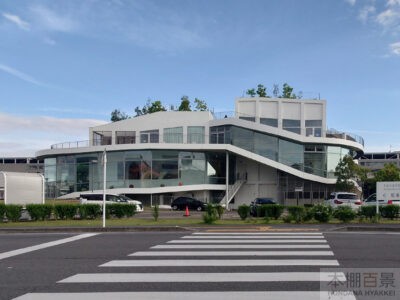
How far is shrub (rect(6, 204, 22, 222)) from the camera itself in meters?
25.2

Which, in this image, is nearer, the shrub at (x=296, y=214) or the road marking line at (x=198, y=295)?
the road marking line at (x=198, y=295)

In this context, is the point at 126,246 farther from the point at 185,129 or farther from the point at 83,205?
the point at 185,129

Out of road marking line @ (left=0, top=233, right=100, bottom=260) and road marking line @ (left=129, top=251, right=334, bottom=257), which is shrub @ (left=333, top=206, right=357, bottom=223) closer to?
road marking line @ (left=129, top=251, right=334, bottom=257)

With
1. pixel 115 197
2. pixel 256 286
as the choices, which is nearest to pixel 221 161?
pixel 115 197

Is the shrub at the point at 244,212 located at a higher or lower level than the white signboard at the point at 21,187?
lower

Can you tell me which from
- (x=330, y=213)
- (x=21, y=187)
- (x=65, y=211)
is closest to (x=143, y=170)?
(x=21, y=187)

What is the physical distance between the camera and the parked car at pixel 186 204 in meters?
44.8

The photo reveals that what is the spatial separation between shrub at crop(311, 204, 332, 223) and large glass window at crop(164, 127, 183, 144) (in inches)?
1198

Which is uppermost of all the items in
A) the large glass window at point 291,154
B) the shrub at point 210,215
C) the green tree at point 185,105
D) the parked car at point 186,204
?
the green tree at point 185,105

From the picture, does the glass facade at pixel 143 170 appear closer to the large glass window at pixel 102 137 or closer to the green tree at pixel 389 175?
the large glass window at pixel 102 137

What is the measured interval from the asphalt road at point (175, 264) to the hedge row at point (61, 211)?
9.82 metres

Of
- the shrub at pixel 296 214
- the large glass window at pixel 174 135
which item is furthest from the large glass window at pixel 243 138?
the shrub at pixel 296 214

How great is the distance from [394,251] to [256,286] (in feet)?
18.5

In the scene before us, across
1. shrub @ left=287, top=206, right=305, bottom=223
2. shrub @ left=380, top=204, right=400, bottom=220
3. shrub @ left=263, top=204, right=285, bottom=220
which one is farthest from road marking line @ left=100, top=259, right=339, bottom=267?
shrub @ left=380, top=204, right=400, bottom=220
